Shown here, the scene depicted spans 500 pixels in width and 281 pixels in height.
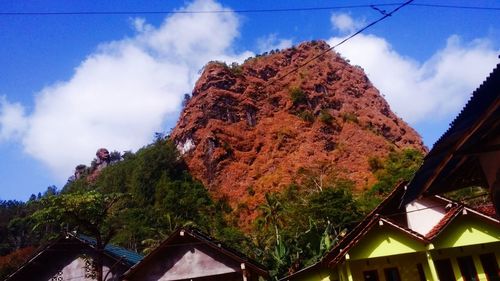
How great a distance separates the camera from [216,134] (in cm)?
7256

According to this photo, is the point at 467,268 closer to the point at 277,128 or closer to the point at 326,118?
the point at 326,118

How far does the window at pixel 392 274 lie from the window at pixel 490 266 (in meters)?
3.71

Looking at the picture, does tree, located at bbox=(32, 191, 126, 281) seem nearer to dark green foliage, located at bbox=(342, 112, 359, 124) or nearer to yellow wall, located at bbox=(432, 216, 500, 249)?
yellow wall, located at bbox=(432, 216, 500, 249)

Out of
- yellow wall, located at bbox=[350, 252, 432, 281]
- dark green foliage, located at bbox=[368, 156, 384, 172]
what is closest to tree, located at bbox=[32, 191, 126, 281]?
yellow wall, located at bbox=[350, 252, 432, 281]

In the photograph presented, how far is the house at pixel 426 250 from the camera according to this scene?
17781 mm

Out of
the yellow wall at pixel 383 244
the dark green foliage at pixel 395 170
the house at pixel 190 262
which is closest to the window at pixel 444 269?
the yellow wall at pixel 383 244

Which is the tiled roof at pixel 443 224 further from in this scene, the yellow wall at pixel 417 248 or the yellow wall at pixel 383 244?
the yellow wall at pixel 383 244

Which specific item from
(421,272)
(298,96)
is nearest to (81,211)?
(421,272)

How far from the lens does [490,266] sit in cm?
1836

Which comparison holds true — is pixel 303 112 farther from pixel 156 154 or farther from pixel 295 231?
pixel 295 231

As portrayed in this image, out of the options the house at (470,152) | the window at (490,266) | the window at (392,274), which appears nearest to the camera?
the house at (470,152)

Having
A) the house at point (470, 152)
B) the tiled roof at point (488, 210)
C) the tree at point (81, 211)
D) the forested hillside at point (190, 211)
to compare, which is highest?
the forested hillside at point (190, 211)

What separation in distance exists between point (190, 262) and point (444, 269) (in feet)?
37.2

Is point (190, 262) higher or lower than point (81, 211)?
lower
